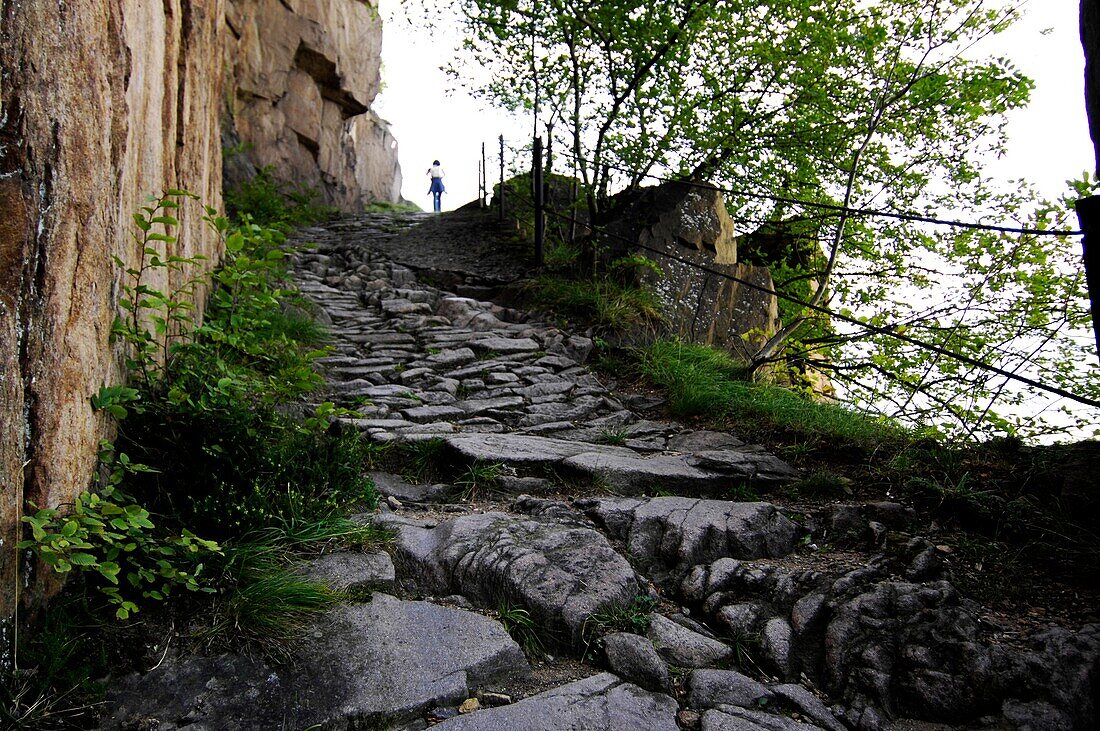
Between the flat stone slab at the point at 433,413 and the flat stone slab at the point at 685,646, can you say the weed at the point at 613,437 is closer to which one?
the flat stone slab at the point at 433,413

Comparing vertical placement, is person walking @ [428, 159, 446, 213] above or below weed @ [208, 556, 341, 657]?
above

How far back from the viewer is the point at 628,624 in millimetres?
2752

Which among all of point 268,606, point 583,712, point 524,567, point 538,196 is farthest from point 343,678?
point 538,196

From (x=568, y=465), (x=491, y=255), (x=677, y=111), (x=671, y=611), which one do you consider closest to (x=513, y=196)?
(x=491, y=255)

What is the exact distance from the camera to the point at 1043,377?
14.1 ft

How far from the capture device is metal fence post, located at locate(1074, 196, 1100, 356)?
224cm

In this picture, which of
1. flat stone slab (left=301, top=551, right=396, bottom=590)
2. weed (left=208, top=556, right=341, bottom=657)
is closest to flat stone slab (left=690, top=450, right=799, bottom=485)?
flat stone slab (left=301, top=551, right=396, bottom=590)

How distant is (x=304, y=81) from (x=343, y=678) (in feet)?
50.0

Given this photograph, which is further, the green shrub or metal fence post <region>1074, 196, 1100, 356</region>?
metal fence post <region>1074, 196, 1100, 356</region>

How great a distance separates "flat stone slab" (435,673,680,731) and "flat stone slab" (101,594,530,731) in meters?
0.19

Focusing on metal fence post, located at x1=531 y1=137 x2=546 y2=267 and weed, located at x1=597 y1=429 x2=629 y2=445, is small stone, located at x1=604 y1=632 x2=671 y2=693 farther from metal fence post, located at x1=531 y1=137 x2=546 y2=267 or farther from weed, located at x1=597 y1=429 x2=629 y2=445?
metal fence post, located at x1=531 y1=137 x2=546 y2=267

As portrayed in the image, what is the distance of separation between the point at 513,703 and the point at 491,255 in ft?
26.4

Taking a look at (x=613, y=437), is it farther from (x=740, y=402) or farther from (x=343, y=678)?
(x=343, y=678)

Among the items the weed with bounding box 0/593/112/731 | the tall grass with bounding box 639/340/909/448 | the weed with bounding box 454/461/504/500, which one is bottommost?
the weed with bounding box 0/593/112/731
